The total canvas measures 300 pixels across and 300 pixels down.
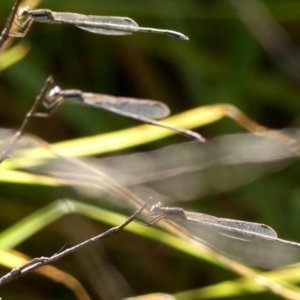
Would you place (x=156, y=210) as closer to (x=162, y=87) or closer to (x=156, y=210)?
(x=156, y=210)

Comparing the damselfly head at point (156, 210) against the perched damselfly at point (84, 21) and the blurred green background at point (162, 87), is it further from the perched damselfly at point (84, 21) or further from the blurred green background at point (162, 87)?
the blurred green background at point (162, 87)

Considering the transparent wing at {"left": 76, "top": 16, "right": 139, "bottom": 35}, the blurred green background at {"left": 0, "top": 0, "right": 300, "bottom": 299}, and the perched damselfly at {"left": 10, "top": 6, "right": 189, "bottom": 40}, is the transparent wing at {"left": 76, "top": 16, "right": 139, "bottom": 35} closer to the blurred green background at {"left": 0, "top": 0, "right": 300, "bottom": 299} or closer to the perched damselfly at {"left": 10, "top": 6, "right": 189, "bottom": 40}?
the perched damselfly at {"left": 10, "top": 6, "right": 189, "bottom": 40}

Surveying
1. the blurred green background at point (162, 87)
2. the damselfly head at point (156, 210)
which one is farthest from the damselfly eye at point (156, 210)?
the blurred green background at point (162, 87)

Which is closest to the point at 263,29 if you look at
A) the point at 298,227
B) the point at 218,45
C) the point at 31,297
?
the point at 218,45

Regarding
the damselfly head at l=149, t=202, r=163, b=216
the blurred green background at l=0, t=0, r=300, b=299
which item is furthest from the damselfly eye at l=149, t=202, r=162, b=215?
the blurred green background at l=0, t=0, r=300, b=299

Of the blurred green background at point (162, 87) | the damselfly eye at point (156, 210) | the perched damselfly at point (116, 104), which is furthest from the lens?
the blurred green background at point (162, 87)

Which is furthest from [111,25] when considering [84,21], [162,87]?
[162,87]

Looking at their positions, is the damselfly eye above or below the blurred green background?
below
